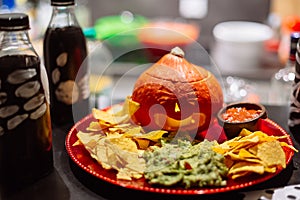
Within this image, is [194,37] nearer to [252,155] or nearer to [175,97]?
[175,97]

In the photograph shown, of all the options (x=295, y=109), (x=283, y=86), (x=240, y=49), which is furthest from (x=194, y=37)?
(x=295, y=109)

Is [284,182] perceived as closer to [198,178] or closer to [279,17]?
[198,178]

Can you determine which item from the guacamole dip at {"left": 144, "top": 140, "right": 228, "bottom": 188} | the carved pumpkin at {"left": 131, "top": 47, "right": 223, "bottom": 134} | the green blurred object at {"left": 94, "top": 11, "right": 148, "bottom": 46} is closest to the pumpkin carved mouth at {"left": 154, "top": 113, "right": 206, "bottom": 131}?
the carved pumpkin at {"left": 131, "top": 47, "right": 223, "bottom": 134}

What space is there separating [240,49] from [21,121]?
50.8 inches

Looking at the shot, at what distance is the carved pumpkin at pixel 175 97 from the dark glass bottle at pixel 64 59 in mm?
178

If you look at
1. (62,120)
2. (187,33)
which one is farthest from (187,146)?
(187,33)

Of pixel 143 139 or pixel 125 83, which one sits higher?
pixel 143 139

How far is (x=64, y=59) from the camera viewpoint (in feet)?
3.43

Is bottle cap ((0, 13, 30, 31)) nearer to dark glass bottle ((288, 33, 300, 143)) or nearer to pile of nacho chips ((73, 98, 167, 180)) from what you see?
pile of nacho chips ((73, 98, 167, 180))

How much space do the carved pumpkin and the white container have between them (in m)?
1.02

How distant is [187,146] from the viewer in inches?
33.7

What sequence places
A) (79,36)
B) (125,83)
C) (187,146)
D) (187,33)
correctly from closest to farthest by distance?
(187,146) < (79,36) < (125,83) < (187,33)

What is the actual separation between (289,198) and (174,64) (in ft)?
1.07

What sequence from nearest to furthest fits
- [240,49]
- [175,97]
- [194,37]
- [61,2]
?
1. [175,97]
2. [61,2]
3. [240,49]
4. [194,37]
